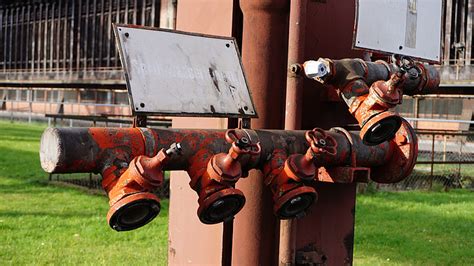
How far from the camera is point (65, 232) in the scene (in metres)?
6.13

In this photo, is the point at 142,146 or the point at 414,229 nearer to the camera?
the point at 142,146

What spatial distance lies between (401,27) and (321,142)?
65cm

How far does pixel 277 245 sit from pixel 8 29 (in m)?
44.2

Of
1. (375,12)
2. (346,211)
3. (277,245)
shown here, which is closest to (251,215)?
(277,245)

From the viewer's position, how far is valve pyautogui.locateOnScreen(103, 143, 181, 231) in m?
1.93

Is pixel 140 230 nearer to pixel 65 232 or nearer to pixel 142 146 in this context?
pixel 65 232

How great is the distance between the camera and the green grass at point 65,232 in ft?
16.9

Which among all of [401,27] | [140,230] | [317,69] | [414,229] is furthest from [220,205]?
[414,229]

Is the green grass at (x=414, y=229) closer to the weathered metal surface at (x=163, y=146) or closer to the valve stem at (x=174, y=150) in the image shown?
the weathered metal surface at (x=163, y=146)

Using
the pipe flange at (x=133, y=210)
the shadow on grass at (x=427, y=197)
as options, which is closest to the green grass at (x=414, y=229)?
the shadow on grass at (x=427, y=197)

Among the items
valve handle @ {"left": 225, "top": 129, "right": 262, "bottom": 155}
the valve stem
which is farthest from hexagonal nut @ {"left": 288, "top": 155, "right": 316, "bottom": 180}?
the valve stem

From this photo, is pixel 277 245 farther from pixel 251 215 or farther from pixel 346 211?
pixel 346 211

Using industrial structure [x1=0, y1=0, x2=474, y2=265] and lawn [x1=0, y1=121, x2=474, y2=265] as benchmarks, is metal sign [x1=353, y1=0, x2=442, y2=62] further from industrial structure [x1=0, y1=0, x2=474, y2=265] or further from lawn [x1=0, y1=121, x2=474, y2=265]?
lawn [x1=0, y1=121, x2=474, y2=265]

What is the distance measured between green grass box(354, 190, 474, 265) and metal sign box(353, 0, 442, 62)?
115 inches
